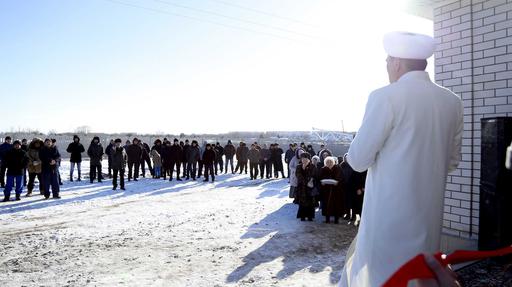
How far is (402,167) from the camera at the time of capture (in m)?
1.89

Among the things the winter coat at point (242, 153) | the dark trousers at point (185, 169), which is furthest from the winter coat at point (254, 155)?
the dark trousers at point (185, 169)

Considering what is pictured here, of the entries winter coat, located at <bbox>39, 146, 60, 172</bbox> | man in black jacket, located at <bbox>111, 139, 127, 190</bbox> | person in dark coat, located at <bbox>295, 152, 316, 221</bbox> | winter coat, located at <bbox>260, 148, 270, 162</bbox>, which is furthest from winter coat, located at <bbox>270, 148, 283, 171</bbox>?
winter coat, located at <bbox>39, 146, 60, 172</bbox>

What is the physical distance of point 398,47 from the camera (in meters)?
2.04

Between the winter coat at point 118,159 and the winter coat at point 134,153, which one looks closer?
the winter coat at point 118,159

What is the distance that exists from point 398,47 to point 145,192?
1221 centimetres

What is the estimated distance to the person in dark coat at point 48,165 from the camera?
1093cm

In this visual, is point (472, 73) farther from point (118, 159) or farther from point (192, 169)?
point (192, 169)

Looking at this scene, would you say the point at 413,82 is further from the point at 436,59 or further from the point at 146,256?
the point at 146,256

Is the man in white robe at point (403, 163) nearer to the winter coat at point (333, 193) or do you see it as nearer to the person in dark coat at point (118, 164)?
the winter coat at point (333, 193)

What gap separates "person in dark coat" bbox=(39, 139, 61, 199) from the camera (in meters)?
10.9

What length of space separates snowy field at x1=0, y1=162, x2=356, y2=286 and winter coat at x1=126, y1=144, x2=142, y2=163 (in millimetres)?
4220

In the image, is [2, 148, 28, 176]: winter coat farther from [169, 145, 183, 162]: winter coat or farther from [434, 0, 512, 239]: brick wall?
[434, 0, 512, 239]: brick wall

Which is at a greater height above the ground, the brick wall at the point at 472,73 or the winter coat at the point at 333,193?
the brick wall at the point at 472,73

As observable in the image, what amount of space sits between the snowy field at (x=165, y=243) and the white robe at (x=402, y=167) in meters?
2.97
